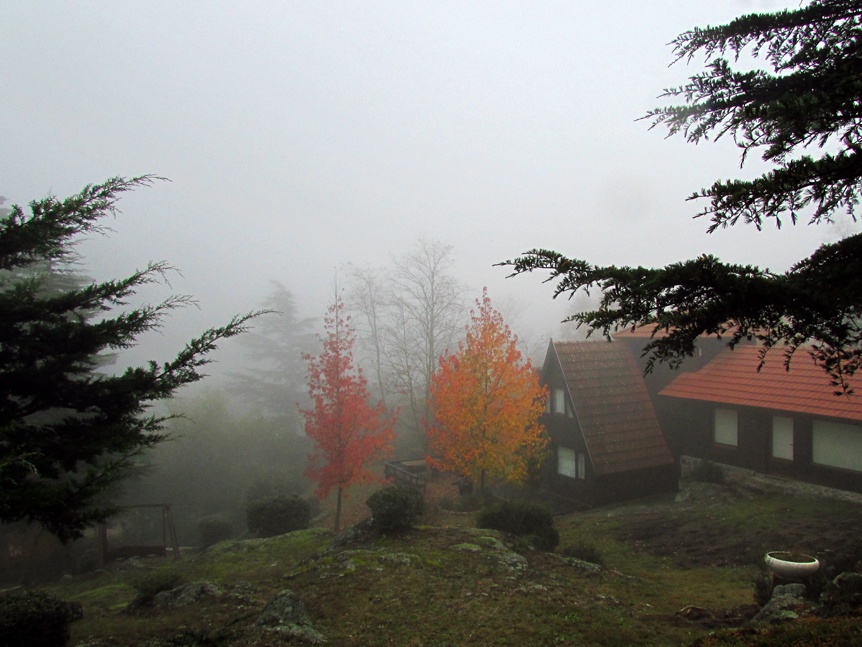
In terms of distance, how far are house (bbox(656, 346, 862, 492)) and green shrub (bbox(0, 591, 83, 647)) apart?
59.1 feet

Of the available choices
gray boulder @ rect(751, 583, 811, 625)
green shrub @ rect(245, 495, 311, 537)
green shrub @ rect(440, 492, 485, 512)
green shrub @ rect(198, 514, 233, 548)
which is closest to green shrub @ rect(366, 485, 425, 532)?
green shrub @ rect(245, 495, 311, 537)

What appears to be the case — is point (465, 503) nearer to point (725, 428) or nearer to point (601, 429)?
point (601, 429)

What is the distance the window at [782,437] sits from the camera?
699 inches

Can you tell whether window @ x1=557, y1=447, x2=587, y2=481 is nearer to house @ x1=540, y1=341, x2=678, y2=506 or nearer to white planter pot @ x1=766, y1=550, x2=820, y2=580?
house @ x1=540, y1=341, x2=678, y2=506

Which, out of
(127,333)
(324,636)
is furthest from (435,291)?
(324,636)

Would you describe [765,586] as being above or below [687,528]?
above

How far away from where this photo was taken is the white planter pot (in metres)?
8.69

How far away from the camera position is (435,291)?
32.6 metres

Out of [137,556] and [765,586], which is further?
[137,556]

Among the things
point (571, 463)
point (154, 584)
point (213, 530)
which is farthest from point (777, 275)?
point (213, 530)

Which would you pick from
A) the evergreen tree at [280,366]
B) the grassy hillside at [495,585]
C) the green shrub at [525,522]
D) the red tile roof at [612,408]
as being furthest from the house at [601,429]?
the evergreen tree at [280,366]

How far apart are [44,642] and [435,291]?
2640 cm

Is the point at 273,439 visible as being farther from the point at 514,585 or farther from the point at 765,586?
the point at 765,586

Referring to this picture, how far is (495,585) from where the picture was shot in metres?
9.53
